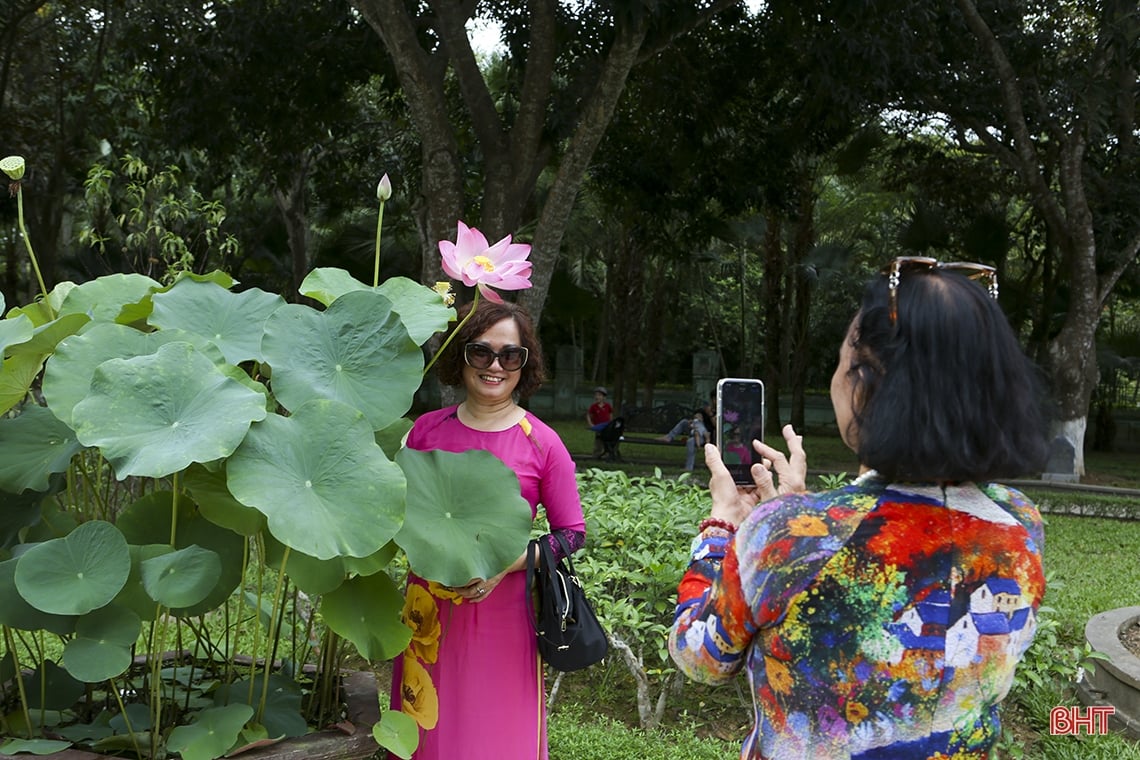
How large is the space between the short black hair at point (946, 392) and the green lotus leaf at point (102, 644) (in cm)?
117

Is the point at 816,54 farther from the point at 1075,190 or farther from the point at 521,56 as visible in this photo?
the point at 1075,190

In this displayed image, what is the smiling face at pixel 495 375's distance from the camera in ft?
7.18

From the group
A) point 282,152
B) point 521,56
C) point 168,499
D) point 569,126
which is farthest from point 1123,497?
point 168,499

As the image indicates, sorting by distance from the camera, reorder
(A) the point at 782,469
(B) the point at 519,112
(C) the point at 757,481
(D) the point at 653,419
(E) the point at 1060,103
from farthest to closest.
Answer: (D) the point at 653,419 → (E) the point at 1060,103 → (B) the point at 519,112 → (C) the point at 757,481 → (A) the point at 782,469

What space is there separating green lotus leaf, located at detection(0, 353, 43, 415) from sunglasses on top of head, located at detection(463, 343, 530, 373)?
80cm

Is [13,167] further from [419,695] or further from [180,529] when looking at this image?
[419,695]

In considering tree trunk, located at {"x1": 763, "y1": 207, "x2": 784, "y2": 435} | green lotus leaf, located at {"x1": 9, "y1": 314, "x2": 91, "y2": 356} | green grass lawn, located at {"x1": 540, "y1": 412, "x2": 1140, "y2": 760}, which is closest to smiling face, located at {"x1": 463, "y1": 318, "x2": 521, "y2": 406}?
green lotus leaf, located at {"x1": 9, "y1": 314, "x2": 91, "y2": 356}

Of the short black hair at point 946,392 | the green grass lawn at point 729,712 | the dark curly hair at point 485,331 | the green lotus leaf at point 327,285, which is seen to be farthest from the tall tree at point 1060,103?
the short black hair at point 946,392

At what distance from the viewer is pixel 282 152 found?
406 inches

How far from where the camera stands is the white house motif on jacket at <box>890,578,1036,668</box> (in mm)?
1159

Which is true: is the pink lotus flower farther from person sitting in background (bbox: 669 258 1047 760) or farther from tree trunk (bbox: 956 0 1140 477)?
tree trunk (bbox: 956 0 1140 477)

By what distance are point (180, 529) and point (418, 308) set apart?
1.88 feet

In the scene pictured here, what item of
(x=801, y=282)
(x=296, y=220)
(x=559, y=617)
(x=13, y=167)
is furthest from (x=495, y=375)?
(x=801, y=282)

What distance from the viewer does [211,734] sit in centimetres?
166
